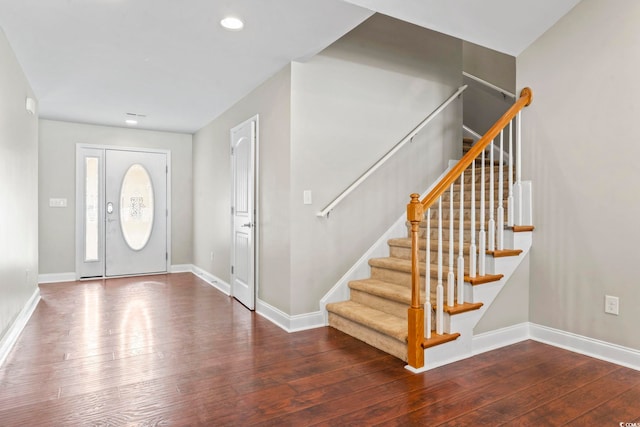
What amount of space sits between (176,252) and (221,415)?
195 inches

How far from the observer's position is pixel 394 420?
193 cm

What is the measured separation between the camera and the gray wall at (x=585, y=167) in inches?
102

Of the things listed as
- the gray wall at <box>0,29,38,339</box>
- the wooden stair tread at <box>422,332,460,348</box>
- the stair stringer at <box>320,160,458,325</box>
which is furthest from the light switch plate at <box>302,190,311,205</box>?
the gray wall at <box>0,29,38,339</box>

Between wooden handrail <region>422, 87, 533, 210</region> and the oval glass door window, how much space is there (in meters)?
4.93

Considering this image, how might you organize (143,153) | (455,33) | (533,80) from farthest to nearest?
(143,153) < (533,80) < (455,33)

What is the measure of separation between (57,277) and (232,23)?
4928mm

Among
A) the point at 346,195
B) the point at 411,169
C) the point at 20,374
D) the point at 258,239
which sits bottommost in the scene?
the point at 20,374

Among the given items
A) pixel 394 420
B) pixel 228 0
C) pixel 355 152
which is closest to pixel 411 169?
pixel 355 152

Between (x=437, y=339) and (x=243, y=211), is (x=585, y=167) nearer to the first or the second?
(x=437, y=339)

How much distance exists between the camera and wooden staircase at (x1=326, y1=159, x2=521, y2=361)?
2732 millimetres

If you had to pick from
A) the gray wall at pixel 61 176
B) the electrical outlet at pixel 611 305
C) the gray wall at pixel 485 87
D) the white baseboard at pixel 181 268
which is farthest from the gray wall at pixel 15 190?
the gray wall at pixel 485 87

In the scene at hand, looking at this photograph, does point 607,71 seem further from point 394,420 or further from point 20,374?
point 20,374

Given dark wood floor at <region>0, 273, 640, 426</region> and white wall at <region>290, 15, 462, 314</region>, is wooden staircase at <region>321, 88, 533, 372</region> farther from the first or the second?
white wall at <region>290, 15, 462, 314</region>

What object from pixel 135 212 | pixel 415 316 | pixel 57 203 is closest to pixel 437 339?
pixel 415 316
